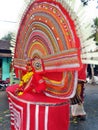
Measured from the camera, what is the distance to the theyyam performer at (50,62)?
2.33 metres

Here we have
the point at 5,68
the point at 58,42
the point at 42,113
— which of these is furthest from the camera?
the point at 5,68

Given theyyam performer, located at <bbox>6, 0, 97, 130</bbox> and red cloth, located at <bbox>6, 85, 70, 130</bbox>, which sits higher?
theyyam performer, located at <bbox>6, 0, 97, 130</bbox>

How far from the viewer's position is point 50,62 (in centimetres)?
260

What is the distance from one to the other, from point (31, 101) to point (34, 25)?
71 cm

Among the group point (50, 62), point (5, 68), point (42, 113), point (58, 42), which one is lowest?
point (42, 113)

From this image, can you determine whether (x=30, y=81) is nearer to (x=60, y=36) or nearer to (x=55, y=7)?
(x=60, y=36)

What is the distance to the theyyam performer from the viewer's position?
233 cm

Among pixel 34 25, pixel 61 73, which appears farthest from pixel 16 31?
pixel 61 73

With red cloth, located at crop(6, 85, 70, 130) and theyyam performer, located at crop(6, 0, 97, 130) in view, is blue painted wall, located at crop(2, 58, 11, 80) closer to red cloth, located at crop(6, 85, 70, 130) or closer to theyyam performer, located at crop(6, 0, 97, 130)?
theyyam performer, located at crop(6, 0, 97, 130)

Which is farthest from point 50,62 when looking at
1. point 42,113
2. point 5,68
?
point 5,68

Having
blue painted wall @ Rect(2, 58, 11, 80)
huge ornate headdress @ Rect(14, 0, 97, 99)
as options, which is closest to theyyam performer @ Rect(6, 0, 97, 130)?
huge ornate headdress @ Rect(14, 0, 97, 99)

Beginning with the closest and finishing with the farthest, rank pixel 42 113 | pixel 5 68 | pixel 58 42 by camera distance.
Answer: pixel 58 42 < pixel 42 113 < pixel 5 68

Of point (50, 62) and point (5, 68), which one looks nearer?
point (50, 62)

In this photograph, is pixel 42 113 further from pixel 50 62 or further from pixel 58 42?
pixel 58 42
